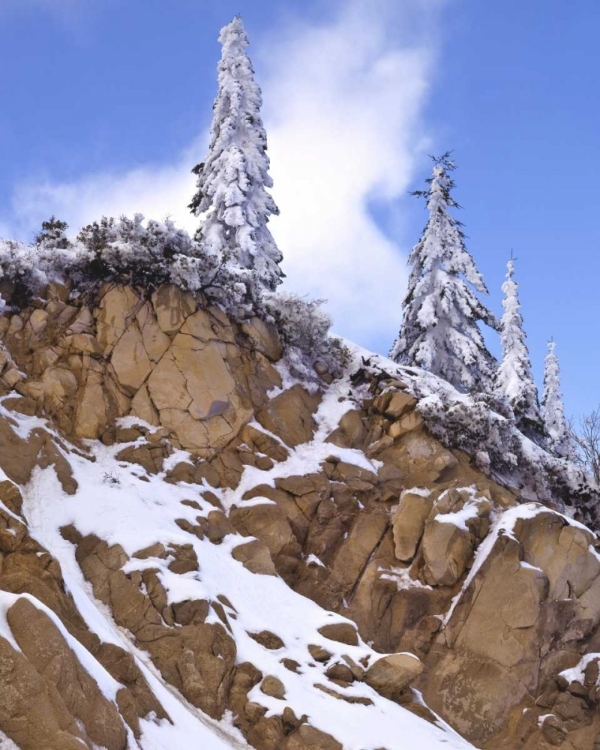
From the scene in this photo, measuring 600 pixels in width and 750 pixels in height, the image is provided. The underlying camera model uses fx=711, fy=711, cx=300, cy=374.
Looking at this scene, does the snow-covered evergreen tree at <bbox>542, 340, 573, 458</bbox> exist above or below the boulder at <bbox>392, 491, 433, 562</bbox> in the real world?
above

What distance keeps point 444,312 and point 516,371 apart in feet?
19.6

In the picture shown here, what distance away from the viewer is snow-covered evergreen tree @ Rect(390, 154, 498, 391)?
28.6m

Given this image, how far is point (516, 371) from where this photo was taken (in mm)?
33062

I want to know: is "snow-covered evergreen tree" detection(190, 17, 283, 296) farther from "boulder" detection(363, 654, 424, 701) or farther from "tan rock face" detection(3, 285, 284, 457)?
"boulder" detection(363, 654, 424, 701)

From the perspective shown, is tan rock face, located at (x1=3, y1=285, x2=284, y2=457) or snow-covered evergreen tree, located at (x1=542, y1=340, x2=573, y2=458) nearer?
tan rock face, located at (x1=3, y1=285, x2=284, y2=457)

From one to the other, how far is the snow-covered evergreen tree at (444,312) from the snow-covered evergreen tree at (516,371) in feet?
5.31

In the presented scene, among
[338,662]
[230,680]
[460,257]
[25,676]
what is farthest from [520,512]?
[460,257]

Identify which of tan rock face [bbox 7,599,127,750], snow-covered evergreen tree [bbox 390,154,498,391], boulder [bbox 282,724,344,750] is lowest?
tan rock face [bbox 7,599,127,750]

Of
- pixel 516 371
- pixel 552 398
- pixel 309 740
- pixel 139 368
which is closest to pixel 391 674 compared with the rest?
pixel 309 740

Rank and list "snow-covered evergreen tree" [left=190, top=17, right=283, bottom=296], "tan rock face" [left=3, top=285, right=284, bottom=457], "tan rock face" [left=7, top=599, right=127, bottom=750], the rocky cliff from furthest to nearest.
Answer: "snow-covered evergreen tree" [left=190, top=17, right=283, bottom=296], "tan rock face" [left=3, top=285, right=284, bottom=457], the rocky cliff, "tan rock face" [left=7, top=599, right=127, bottom=750]

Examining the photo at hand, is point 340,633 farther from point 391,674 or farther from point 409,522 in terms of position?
point 409,522

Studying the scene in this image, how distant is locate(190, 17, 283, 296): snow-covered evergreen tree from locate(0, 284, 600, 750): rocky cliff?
7669mm

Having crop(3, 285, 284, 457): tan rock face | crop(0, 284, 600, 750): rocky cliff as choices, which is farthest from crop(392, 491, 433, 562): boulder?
crop(3, 285, 284, 457): tan rock face

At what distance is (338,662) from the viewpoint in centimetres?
1291
